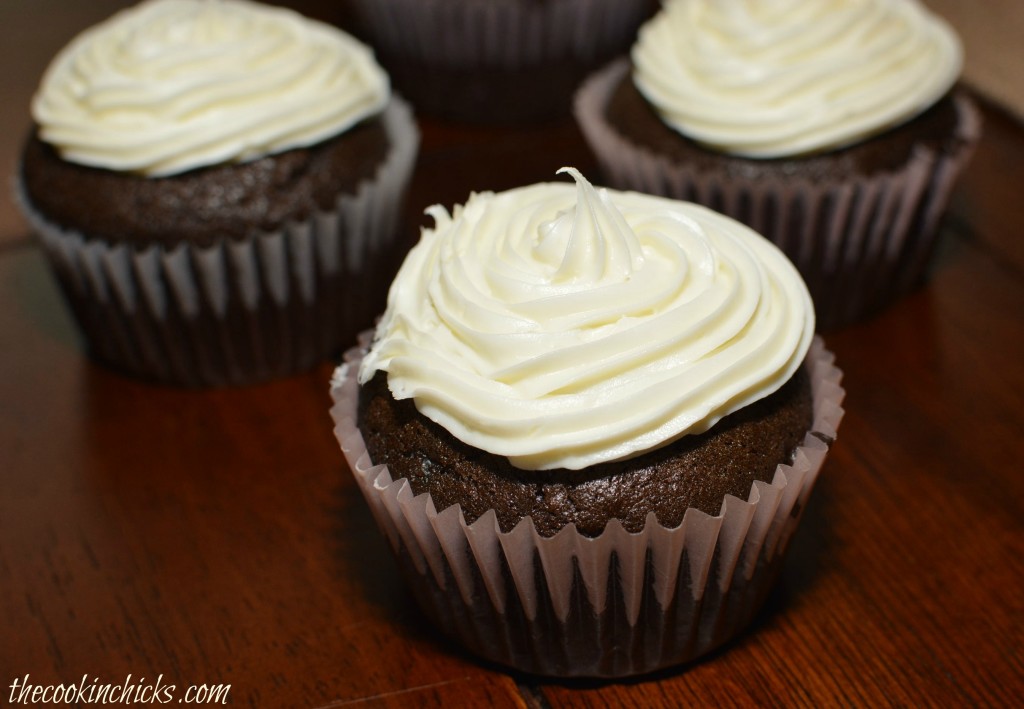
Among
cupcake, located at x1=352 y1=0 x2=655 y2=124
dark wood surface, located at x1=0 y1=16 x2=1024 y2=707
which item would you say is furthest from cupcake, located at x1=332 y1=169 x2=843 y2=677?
cupcake, located at x1=352 y1=0 x2=655 y2=124

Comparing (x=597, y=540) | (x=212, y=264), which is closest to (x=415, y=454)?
(x=597, y=540)

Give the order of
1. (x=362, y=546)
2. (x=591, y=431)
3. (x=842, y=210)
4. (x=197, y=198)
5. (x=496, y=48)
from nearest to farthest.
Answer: (x=591, y=431) < (x=362, y=546) < (x=197, y=198) < (x=842, y=210) < (x=496, y=48)

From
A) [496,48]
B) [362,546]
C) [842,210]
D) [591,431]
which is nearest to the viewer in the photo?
[591,431]

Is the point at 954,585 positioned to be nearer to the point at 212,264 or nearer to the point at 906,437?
the point at 906,437

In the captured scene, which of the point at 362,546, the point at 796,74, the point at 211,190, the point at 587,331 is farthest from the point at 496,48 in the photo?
the point at 587,331

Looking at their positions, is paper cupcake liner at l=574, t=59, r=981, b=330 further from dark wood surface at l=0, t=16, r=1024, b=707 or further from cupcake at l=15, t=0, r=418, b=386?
cupcake at l=15, t=0, r=418, b=386

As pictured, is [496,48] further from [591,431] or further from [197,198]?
[591,431]
